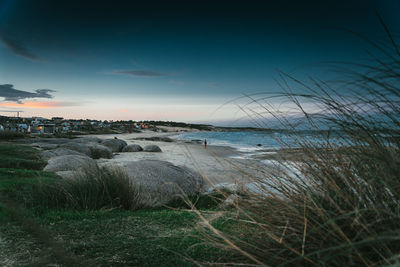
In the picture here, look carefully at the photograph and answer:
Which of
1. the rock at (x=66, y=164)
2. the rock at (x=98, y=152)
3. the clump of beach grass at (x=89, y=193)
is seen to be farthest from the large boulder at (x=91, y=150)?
the clump of beach grass at (x=89, y=193)

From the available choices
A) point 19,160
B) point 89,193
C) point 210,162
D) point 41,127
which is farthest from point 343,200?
point 41,127

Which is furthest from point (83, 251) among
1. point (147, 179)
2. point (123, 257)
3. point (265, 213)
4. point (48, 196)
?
point (147, 179)

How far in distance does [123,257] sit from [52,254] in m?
0.57

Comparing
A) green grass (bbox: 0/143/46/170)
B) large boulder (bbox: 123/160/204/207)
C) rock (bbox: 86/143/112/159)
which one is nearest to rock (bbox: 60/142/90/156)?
rock (bbox: 86/143/112/159)

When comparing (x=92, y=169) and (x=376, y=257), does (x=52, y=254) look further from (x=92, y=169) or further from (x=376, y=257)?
(x=92, y=169)

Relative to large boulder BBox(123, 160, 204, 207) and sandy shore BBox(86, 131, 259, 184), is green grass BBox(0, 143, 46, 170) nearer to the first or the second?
sandy shore BBox(86, 131, 259, 184)

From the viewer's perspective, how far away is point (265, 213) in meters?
1.67

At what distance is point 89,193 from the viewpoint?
3.92 metres

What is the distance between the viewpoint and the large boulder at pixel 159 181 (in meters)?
4.91

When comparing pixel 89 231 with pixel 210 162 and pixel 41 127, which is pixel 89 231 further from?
pixel 41 127

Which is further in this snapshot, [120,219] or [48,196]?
[48,196]

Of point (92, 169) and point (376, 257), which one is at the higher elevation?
point (376, 257)

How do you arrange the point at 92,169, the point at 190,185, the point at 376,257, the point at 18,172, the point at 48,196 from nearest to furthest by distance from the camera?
1. the point at 376,257
2. the point at 48,196
3. the point at 92,169
4. the point at 18,172
5. the point at 190,185

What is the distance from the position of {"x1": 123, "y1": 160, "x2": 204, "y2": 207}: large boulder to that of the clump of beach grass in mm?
366
